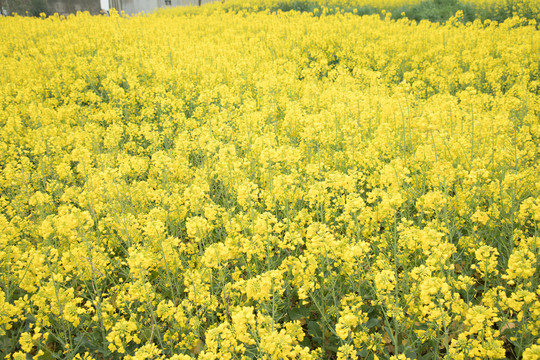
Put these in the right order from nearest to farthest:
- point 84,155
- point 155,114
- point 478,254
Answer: point 478,254
point 84,155
point 155,114

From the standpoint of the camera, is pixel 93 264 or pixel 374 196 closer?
pixel 93 264

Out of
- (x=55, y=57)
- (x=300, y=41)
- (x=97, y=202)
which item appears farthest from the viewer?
(x=300, y=41)

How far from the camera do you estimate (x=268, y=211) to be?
3.90 metres

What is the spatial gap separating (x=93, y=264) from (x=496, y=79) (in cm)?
808

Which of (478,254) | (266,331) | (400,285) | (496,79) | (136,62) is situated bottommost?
(400,285)

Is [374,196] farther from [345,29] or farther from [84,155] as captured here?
[345,29]

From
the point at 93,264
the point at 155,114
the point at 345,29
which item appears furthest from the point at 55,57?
the point at 345,29

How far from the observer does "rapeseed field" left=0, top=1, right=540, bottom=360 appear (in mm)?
2395

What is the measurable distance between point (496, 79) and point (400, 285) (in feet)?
21.5

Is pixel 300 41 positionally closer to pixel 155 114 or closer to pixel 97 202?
pixel 155 114

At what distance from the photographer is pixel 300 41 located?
1098 cm

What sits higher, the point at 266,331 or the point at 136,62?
the point at 136,62

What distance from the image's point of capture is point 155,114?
22.4 feet

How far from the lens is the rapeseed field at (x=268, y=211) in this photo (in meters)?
2.39
